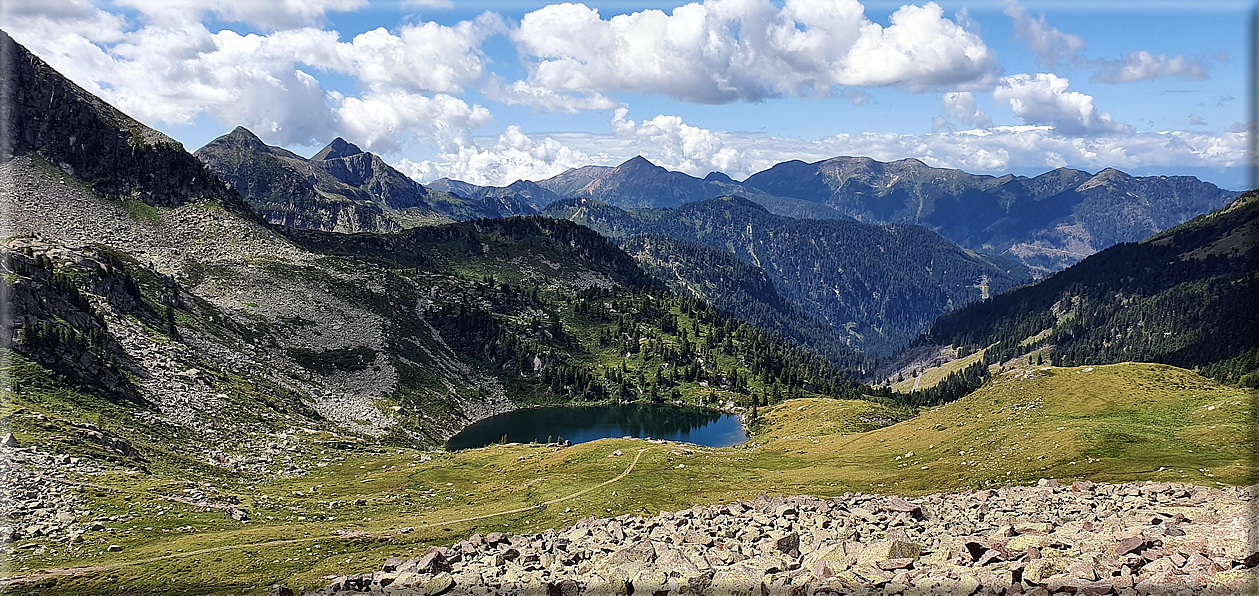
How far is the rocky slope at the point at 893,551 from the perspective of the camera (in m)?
25.8

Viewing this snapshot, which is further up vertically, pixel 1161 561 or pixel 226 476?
pixel 1161 561

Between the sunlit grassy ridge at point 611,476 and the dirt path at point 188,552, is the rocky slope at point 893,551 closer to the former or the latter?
the sunlit grassy ridge at point 611,476

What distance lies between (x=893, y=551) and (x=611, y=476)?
64.7m

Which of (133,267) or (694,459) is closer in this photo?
(694,459)

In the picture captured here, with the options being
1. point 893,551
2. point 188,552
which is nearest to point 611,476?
point 188,552

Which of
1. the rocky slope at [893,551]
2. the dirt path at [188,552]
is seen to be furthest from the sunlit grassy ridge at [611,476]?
the rocky slope at [893,551]

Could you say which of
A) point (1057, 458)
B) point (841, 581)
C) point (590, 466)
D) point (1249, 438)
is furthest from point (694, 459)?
point (841, 581)

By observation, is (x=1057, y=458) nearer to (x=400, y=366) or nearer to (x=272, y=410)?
(x=272, y=410)

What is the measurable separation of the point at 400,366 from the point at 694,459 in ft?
410

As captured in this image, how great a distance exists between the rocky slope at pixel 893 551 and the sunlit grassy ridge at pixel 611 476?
10.8 meters

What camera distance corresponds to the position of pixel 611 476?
93938 mm

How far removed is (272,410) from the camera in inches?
5098

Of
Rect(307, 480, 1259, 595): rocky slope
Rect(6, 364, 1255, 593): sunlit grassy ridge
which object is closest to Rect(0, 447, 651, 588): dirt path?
Rect(6, 364, 1255, 593): sunlit grassy ridge

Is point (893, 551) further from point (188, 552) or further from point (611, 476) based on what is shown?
point (611, 476)
